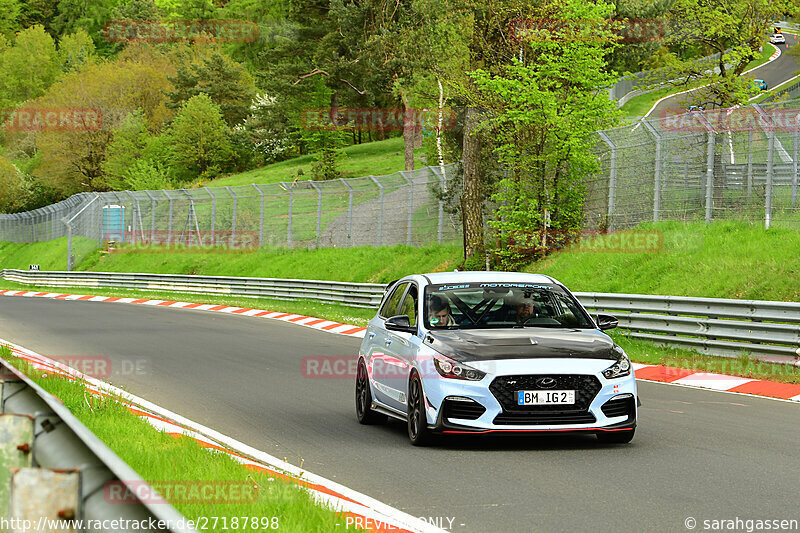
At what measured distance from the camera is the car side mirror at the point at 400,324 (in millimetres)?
10055

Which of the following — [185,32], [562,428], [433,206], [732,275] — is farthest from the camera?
[185,32]

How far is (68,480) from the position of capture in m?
3.15

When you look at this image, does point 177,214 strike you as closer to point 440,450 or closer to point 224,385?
point 224,385

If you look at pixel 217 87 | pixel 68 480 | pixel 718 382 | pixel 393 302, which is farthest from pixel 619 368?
pixel 217 87

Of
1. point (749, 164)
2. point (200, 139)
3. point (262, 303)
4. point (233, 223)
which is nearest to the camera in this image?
point (749, 164)

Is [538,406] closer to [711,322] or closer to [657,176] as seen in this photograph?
[711,322]

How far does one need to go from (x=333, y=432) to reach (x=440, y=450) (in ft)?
4.76

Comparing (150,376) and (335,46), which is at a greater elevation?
(335,46)

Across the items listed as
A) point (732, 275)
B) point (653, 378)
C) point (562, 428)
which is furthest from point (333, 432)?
point (732, 275)

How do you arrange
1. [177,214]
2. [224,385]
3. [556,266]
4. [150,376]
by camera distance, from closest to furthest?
[224,385] < [150,376] < [556,266] < [177,214]

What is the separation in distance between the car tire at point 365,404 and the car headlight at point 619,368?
8.75 ft

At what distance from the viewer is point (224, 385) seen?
1434cm

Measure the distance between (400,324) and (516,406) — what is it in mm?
1530

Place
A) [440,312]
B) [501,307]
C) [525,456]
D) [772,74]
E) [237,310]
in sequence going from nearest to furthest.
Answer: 1. [525,456]
2. [440,312]
3. [501,307]
4. [237,310]
5. [772,74]
